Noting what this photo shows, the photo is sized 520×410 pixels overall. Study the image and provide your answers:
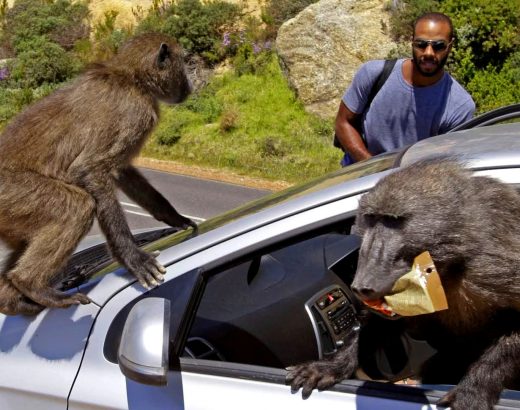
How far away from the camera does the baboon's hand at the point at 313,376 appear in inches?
97.6

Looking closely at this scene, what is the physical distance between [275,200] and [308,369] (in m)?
0.77

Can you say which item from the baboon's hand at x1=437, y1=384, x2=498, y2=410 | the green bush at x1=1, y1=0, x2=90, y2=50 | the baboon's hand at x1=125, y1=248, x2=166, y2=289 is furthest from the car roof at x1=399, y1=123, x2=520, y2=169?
the green bush at x1=1, y1=0, x2=90, y2=50

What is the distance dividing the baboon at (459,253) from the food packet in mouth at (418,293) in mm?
35

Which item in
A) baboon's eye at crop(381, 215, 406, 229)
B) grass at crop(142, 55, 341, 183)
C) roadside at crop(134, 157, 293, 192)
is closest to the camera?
baboon's eye at crop(381, 215, 406, 229)

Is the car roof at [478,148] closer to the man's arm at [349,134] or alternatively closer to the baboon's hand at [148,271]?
the baboon's hand at [148,271]

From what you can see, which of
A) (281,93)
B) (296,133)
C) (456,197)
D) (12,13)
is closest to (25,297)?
(456,197)

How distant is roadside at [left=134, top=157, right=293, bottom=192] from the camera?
44.0 feet

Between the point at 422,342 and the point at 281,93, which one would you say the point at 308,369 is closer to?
the point at 422,342

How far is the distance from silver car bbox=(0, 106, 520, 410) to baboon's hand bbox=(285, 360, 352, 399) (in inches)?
1.2

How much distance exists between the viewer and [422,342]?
3.11 meters

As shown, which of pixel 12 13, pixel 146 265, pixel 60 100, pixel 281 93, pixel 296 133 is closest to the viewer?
pixel 146 265

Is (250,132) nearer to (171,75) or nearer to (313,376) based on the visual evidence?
(171,75)

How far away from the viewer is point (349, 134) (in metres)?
4.77

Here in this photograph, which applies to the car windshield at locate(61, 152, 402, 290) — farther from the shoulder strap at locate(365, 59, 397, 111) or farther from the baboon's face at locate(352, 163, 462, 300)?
the shoulder strap at locate(365, 59, 397, 111)
